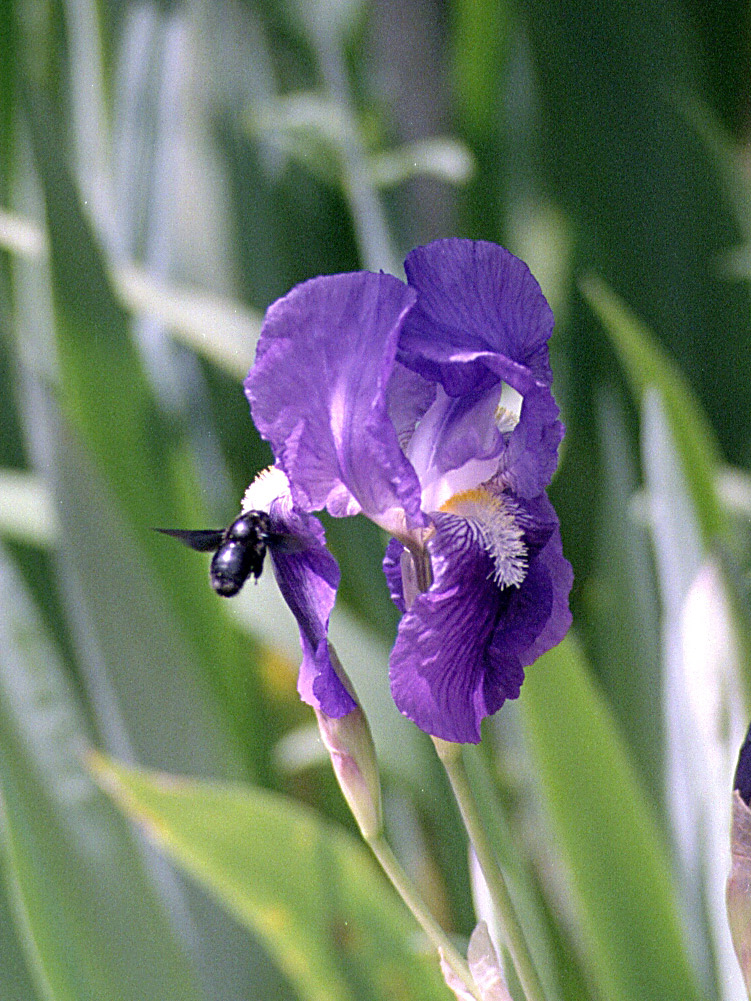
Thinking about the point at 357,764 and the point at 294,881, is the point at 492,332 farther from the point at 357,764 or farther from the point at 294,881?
the point at 294,881

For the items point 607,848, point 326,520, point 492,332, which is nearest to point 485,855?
point 492,332

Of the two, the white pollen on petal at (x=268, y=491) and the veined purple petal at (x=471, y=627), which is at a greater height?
the white pollen on petal at (x=268, y=491)

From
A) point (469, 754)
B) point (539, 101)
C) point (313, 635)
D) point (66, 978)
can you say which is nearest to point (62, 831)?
point (66, 978)

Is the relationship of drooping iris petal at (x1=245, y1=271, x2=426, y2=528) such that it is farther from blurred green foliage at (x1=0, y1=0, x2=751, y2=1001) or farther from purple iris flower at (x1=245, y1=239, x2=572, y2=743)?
blurred green foliage at (x1=0, y1=0, x2=751, y2=1001)

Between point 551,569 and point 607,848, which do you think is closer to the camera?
point 551,569

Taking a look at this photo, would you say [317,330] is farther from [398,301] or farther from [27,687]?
[27,687]

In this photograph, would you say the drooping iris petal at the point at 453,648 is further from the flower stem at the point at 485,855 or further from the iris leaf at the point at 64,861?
the iris leaf at the point at 64,861

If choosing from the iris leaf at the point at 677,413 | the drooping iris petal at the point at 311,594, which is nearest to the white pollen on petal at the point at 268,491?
the drooping iris petal at the point at 311,594
